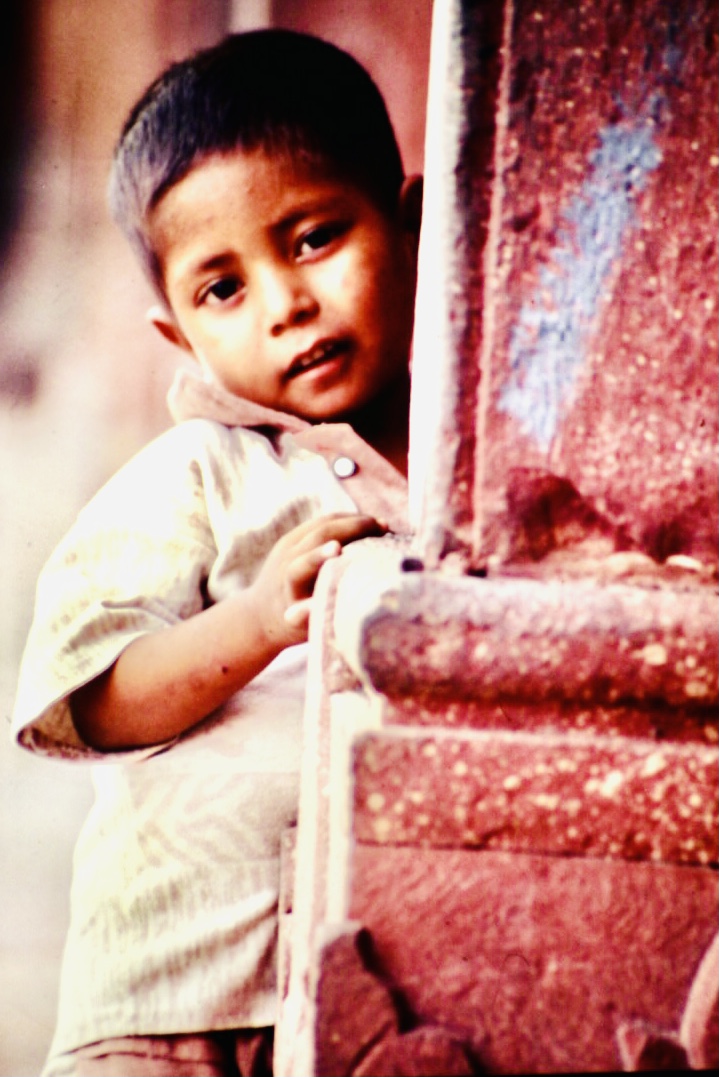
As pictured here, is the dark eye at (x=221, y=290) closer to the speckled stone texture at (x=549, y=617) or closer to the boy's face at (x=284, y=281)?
the boy's face at (x=284, y=281)

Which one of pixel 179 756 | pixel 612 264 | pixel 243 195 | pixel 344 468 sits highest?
pixel 612 264

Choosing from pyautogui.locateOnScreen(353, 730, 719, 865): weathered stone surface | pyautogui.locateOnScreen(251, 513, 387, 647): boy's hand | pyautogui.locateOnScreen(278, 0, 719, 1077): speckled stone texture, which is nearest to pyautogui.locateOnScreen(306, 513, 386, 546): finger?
pyautogui.locateOnScreen(251, 513, 387, 647): boy's hand

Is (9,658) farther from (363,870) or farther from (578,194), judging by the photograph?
(578,194)

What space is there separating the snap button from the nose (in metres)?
0.20

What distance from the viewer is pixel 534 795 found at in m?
0.50

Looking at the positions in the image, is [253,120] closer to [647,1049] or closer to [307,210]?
[307,210]

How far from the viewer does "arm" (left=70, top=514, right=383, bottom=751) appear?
82cm

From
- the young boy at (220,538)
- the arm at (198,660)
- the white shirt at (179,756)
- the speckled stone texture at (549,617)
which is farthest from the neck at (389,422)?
the speckled stone texture at (549,617)

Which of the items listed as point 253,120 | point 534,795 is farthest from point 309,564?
point 253,120

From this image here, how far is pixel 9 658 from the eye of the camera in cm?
120

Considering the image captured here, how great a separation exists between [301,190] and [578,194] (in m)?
0.66

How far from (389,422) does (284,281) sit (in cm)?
24

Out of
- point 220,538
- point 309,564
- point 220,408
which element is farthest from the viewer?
point 220,408

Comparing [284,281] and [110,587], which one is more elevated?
[284,281]
